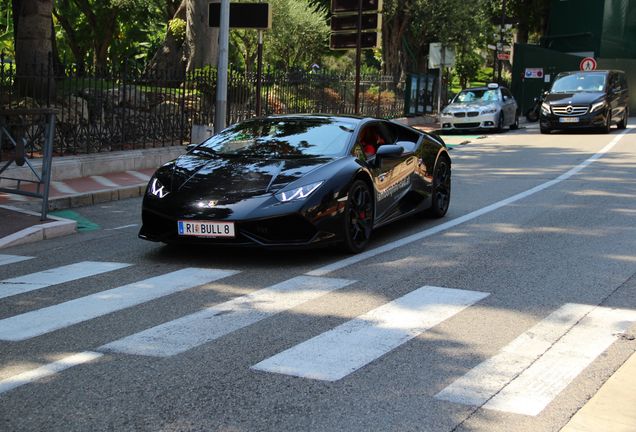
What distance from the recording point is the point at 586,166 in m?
16.9

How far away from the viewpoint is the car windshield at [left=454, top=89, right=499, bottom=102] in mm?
28094

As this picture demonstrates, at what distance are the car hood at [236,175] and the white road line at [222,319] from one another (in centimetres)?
101

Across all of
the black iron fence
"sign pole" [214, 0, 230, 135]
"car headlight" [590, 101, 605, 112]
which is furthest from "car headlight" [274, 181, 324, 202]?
"car headlight" [590, 101, 605, 112]

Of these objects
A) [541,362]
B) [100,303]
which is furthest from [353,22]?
[541,362]

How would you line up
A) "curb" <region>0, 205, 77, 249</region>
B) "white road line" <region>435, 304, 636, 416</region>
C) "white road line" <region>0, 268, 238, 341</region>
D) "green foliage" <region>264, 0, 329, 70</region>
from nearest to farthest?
"white road line" <region>435, 304, 636, 416</region>
"white road line" <region>0, 268, 238, 341</region>
"curb" <region>0, 205, 77, 249</region>
"green foliage" <region>264, 0, 329, 70</region>

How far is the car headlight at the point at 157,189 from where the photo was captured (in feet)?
26.3

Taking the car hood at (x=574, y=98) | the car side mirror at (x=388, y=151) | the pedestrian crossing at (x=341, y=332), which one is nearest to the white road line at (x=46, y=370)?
the pedestrian crossing at (x=341, y=332)

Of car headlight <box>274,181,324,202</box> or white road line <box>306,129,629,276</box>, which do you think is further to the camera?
white road line <box>306,129,629,276</box>

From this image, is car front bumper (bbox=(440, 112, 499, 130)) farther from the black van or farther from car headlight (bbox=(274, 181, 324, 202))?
car headlight (bbox=(274, 181, 324, 202))

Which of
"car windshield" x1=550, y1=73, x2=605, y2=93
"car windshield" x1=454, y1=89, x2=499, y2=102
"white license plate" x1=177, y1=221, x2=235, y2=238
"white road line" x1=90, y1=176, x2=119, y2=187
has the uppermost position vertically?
"car windshield" x1=550, y1=73, x2=605, y2=93

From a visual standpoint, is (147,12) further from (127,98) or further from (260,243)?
(260,243)

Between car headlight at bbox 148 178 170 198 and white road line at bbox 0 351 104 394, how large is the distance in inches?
120

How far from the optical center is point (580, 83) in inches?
1097

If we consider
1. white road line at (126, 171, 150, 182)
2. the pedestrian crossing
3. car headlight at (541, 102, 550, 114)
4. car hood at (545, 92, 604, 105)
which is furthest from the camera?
car headlight at (541, 102, 550, 114)
